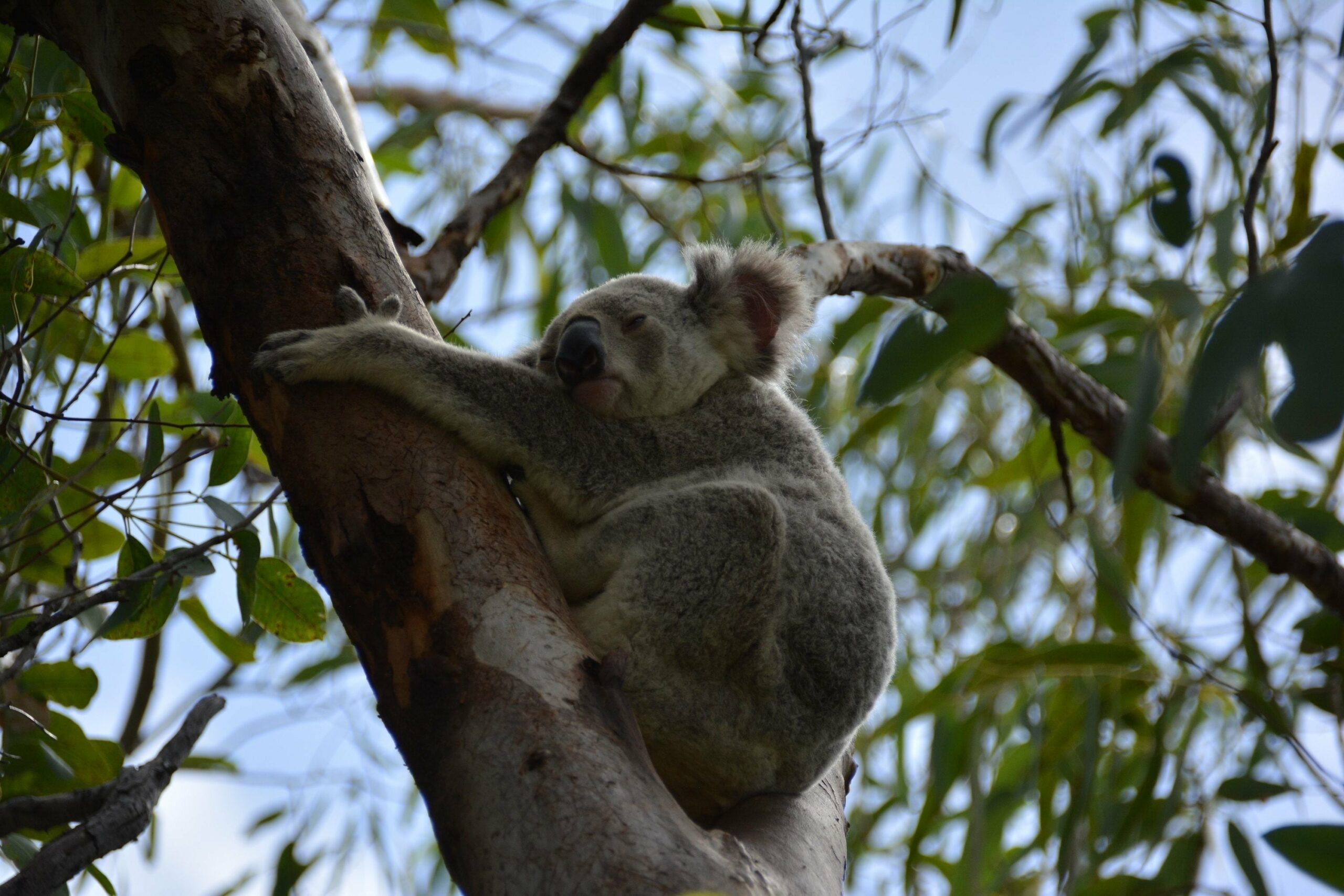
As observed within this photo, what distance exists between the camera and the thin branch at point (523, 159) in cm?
256

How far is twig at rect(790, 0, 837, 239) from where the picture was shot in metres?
2.90

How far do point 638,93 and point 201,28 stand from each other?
2.43m

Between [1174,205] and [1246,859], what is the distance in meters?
1.75

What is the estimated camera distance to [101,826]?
1.41 m

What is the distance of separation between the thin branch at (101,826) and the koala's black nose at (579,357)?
3.71ft

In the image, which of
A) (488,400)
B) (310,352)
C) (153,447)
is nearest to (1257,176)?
(488,400)

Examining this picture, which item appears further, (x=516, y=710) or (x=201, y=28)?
(x=201, y=28)

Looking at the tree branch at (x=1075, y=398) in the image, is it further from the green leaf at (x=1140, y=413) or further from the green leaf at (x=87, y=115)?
the green leaf at (x=1140, y=413)

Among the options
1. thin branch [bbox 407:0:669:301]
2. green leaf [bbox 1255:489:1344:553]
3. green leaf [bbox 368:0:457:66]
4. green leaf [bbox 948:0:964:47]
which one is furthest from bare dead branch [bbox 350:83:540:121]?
green leaf [bbox 1255:489:1344:553]

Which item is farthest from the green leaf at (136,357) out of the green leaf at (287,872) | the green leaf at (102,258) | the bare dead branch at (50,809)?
the green leaf at (287,872)

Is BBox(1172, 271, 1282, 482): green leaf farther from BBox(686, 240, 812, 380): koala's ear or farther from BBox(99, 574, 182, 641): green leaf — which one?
BBox(686, 240, 812, 380): koala's ear

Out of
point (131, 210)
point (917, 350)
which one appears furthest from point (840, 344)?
point (917, 350)

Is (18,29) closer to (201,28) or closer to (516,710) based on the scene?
(201,28)

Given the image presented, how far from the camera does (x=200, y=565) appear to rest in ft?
6.00
